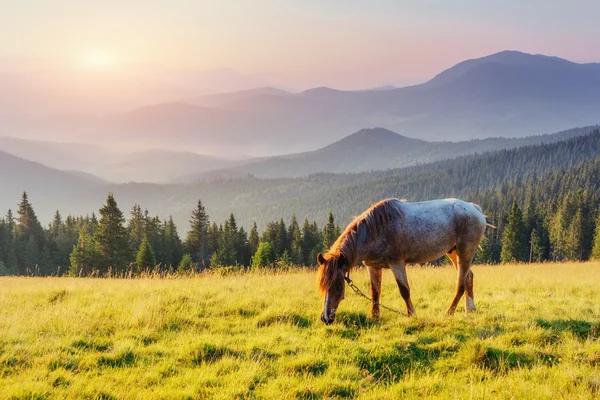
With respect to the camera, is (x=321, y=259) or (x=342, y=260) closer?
(x=321, y=259)

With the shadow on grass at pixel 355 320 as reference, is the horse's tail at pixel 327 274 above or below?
above

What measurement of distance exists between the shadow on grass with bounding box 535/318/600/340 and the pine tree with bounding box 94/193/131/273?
45.4 meters

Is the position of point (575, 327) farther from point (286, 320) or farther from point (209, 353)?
point (209, 353)

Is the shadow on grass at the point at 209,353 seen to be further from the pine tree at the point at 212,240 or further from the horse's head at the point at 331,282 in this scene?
the pine tree at the point at 212,240

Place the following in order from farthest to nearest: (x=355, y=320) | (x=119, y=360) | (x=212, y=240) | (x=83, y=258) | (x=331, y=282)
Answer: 1. (x=212, y=240)
2. (x=83, y=258)
3. (x=355, y=320)
4. (x=331, y=282)
5. (x=119, y=360)

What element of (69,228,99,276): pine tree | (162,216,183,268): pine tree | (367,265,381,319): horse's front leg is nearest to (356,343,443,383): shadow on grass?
(367,265,381,319): horse's front leg

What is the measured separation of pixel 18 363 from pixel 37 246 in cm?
7467

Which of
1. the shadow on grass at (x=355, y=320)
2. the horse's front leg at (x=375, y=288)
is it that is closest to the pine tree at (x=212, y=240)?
the horse's front leg at (x=375, y=288)

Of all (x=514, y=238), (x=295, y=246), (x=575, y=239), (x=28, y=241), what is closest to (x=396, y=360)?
(x=295, y=246)

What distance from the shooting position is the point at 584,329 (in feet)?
23.5

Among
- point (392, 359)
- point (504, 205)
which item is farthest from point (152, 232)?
point (504, 205)

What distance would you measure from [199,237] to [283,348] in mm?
63387

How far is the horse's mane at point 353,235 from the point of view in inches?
298

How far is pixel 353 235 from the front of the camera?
816 cm
